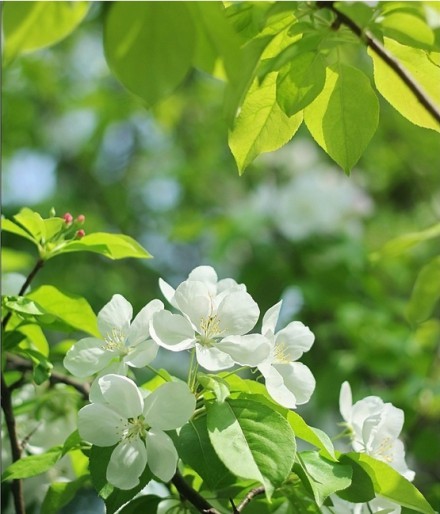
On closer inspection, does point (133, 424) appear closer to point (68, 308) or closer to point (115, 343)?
point (115, 343)

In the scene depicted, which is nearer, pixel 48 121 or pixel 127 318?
pixel 127 318

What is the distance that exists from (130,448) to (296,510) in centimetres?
15

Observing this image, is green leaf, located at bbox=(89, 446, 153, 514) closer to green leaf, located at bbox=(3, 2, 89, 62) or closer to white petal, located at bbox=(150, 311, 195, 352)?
white petal, located at bbox=(150, 311, 195, 352)

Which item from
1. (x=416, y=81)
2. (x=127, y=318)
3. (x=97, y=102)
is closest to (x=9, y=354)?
(x=127, y=318)

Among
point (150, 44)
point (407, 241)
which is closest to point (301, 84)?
point (150, 44)

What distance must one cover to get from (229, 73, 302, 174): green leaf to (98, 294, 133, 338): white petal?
0.59ft

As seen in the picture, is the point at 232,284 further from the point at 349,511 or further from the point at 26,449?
the point at 26,449

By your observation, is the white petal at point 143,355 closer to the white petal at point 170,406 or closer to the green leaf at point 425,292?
the white petal at point 170,406

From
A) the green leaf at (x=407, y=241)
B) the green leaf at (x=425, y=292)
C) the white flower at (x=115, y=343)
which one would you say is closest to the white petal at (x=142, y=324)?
the white flower at (x=115, y=343)

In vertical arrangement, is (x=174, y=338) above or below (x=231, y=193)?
above

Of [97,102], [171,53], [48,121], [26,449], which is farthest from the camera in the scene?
[48,121]

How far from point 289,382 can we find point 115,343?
158 millimetres

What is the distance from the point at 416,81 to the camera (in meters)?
0.68

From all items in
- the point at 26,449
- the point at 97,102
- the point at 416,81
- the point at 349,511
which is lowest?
the point at 97,102
